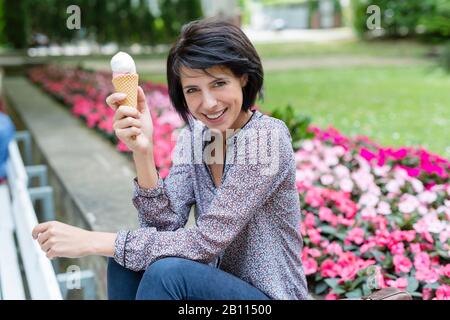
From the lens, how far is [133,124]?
155cm

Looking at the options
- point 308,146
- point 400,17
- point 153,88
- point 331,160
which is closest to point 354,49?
point 400,17

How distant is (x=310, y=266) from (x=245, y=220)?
3.03ft

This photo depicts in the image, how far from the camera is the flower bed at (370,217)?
91.0 inches

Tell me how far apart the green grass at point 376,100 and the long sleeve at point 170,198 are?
9.07 ft

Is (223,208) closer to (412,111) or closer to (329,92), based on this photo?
(412,111)

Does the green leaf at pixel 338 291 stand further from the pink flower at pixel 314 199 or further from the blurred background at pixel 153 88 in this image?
the blurred background at pixel 153 88

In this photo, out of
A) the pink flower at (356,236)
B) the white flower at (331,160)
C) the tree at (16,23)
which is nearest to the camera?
the pink flower at (356,236)

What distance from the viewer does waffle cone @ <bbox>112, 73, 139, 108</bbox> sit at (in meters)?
1.50

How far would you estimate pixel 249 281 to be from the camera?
64.4 inches

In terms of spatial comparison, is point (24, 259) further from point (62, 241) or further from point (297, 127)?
point (297, 127)

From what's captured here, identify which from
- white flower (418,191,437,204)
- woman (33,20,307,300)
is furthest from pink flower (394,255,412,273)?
woman (33,20,307,300)

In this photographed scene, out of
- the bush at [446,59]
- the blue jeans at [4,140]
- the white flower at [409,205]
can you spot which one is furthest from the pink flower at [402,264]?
the bush at [446,59]

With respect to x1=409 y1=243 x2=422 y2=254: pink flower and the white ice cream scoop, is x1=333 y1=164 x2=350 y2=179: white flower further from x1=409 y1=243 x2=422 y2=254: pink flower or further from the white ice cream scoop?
the white ice cream scoop
